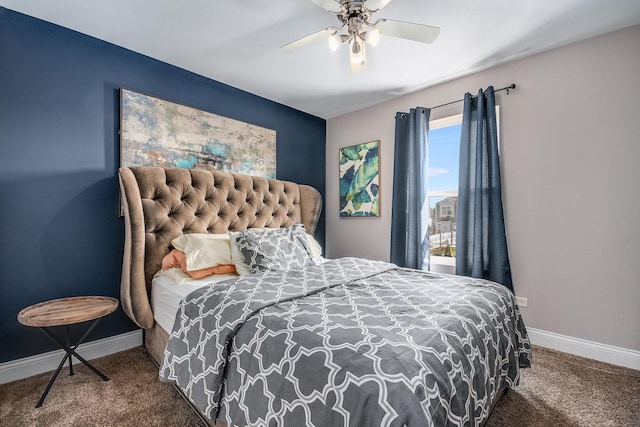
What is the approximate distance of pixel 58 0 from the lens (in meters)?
1.84

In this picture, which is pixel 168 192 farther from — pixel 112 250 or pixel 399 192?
pixel 399 192

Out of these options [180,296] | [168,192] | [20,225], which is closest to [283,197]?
[168,192]

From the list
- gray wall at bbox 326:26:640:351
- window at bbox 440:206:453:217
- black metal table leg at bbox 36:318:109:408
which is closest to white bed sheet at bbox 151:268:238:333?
black metal table leg at bbox 36:318:109:408

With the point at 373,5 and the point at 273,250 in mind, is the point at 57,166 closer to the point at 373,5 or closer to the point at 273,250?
the point at 273,250

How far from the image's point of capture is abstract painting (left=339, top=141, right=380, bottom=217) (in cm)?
357

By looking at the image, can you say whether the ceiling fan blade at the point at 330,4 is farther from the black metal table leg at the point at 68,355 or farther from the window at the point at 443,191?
the black metal table leg at the point at 68,355

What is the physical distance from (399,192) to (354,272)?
1471 millimetres

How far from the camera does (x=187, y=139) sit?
268cm

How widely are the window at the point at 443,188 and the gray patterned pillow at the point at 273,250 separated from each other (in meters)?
1.44

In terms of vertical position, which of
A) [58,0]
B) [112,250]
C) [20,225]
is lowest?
[112,250]

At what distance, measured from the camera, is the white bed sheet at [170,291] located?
1833 mm

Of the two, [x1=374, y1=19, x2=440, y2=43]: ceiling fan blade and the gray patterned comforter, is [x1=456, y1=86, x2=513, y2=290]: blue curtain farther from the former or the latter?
[x1=374, y1=19, x2=440, y2=43]: ceiling fan blade

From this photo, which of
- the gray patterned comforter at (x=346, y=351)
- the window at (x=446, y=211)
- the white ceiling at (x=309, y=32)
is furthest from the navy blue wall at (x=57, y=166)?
the window at (x=446, y=211)

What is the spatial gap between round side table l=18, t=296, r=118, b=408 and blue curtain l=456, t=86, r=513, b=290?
2.80m
